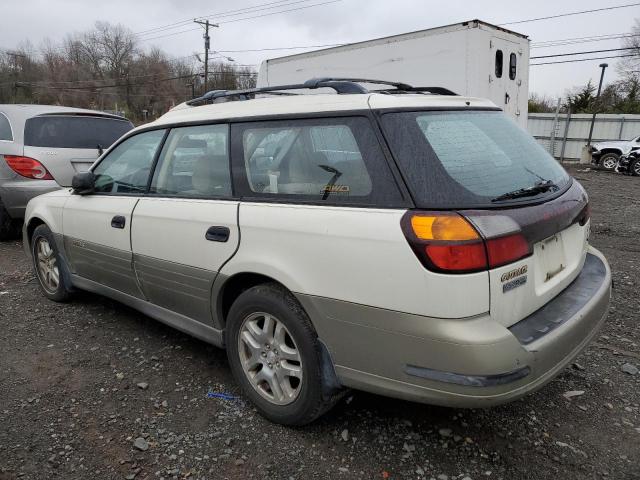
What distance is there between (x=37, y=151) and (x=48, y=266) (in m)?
2.29

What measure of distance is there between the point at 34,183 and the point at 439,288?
5.73 meters

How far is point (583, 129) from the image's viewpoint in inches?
926

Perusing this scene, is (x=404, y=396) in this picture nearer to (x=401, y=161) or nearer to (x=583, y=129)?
(x=401, y=161)

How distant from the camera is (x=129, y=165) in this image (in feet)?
11.5

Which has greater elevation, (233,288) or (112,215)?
(112,215)

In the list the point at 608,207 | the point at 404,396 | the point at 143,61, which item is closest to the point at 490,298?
the point at 404,396

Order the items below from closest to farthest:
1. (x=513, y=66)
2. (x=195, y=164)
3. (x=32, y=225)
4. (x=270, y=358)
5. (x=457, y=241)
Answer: (x=457, y=241)
(x=270, y=358)
(x=195, y=164)
(x=32, y=225)
(x=513, y=66)

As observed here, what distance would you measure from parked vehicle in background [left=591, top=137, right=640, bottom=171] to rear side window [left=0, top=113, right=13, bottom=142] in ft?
62.3

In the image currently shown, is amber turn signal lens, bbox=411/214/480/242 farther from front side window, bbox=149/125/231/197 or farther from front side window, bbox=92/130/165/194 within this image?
front side window, bbox=92/130/165/194

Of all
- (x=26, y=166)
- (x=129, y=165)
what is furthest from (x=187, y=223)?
(x=26, y=166)

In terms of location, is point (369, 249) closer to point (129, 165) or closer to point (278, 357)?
point (278, 357)

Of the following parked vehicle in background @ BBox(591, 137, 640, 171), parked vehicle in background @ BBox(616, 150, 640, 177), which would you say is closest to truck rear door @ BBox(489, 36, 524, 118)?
parked vehicle in background @ BBox(616, 150, 640, 177)

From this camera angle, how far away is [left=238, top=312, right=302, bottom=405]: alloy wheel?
2.45m

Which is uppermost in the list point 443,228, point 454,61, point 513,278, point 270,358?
point 454,61
